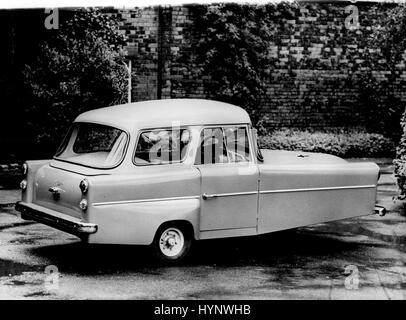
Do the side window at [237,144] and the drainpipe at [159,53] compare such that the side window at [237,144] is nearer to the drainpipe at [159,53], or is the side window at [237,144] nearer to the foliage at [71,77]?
the foliage at [71,77]

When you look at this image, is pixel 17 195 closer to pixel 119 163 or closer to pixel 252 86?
pixel 119 163

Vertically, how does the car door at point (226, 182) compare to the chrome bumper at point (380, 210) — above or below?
above

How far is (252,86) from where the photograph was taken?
44.8 ft

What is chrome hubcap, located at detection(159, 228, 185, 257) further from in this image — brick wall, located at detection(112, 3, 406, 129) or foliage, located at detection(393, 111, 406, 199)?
brick wall, located at detection(112, 3, 406, 129)

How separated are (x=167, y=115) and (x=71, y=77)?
152 inches

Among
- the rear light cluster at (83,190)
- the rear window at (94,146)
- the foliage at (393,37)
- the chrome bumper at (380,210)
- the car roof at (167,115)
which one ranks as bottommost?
the chrome bumper at (380,210)

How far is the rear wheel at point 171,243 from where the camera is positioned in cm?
655

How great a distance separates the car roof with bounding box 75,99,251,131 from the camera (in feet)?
21.8

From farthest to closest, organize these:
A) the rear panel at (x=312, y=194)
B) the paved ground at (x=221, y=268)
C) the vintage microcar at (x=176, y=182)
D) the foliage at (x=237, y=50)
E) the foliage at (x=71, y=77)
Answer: the foliage at (x=237, y=50) → the foliage at (x=71, y=77) → the rear panel at (x=312, y=194) → the vintage microcar at (x=176, y=182) → the paved ground at (x=221, y=268)

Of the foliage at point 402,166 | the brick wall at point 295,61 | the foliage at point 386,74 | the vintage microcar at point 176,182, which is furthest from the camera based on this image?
the foliage at point 386,74

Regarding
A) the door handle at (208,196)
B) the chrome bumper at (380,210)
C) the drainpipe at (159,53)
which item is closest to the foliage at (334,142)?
the drainpipe at (159,53)

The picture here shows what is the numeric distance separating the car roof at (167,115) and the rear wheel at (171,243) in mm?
986

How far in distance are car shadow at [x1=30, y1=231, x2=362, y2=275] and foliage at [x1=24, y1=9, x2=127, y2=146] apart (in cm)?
328
